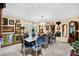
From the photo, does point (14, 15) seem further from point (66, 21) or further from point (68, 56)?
point (68, 56)

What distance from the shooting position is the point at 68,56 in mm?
2184

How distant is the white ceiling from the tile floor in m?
0.43

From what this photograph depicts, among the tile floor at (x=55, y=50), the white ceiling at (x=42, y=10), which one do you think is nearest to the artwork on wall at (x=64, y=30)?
the tile floor at (x=55, y=50)

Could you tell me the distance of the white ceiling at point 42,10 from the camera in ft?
7.01

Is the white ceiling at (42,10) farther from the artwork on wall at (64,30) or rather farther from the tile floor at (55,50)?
the tile floor at (55,50)

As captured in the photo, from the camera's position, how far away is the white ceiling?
7.01 feet

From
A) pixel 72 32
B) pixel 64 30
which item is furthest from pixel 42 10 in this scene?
pixel 72 32

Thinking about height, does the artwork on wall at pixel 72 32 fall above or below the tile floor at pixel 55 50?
above

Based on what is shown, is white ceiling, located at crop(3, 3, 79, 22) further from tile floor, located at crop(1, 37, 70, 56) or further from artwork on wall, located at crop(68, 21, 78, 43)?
tile floor, located at crop(1, 37, 70, 56)

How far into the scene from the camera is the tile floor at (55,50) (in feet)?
7.07

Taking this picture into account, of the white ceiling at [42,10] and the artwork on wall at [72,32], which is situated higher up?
the white ceiling at [42,10]

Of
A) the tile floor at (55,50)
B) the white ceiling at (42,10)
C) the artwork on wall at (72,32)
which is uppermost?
the white ceiling at (42,10)

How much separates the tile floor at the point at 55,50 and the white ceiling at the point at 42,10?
1.42ft

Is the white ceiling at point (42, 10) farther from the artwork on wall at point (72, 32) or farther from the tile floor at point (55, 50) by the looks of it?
the tile floor at point (55, 50)
